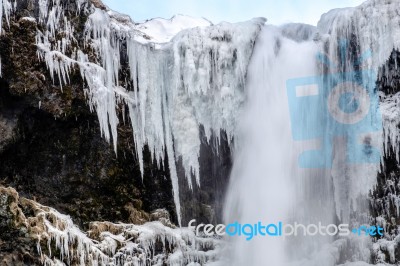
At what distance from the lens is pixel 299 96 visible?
11.5m

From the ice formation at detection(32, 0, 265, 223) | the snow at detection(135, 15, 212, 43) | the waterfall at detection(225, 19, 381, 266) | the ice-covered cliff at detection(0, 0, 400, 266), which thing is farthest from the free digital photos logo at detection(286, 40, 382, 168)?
the snow at detection(135, 15, 212, 43)

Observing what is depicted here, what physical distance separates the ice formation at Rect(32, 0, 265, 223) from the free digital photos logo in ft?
4.34

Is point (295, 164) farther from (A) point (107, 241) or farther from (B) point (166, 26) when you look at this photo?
(B) point (166, 26)

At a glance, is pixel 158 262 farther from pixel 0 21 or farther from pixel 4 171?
pixel 0 21

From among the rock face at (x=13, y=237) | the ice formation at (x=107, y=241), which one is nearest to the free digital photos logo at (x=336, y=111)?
the ice formation at (x=107, y=241)

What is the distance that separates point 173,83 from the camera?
1109cm

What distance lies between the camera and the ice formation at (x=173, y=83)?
11.0 meters

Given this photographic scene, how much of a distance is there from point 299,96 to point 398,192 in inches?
120

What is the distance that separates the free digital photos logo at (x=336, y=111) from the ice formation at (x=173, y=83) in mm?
1322

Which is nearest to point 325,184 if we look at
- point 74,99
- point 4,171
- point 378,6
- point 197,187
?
point 197,187

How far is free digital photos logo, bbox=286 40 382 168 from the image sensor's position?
36.5 feet

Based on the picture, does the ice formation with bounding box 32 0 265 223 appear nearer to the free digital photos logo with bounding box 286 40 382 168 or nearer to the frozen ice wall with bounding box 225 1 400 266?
the frozen ice wall with bounding box 225 1 400 266

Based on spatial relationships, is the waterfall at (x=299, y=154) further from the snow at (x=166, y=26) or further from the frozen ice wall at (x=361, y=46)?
the snow at (x=166, y=26)

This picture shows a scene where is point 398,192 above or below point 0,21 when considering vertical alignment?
below
